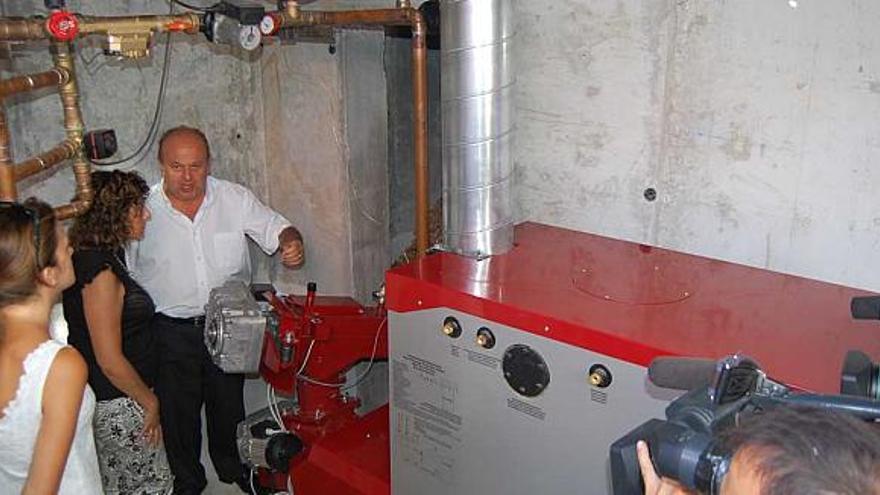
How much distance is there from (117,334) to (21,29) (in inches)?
31.2

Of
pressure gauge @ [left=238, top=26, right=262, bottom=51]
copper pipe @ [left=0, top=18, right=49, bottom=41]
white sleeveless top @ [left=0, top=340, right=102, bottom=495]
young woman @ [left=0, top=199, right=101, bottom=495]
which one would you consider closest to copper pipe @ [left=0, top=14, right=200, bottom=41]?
copper pipe @ [left=0, top=18, right=49, bottom=41]

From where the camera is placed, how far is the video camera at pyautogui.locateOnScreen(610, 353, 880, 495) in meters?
0.79

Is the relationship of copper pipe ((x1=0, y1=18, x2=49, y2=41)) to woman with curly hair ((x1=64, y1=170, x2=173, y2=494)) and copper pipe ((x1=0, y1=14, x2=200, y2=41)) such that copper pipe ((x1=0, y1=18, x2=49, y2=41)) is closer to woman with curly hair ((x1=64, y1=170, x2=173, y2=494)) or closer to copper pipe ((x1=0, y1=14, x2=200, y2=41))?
copper pipe ((x1=0, y1=14, x2=200, y2=41))

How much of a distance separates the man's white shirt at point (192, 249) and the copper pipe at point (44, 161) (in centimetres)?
46

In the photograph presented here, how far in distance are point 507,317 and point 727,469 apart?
0.89 m

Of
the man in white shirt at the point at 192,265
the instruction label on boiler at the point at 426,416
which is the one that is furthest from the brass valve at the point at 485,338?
the man in white shirt at the point at 192,265

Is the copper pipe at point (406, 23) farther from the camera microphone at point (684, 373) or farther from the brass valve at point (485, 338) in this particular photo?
the camera microphone at point (684, 373)

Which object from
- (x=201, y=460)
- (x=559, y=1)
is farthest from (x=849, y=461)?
(x=201, y=460)

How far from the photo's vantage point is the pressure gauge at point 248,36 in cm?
204

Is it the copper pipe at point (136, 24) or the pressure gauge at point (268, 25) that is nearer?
the copper pipe at point (136, 24)

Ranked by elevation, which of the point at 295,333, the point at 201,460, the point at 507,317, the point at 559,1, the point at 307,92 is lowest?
the point at 201,460

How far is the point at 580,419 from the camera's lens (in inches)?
61.6

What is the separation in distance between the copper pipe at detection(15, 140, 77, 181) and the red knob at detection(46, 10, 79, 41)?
31 cm

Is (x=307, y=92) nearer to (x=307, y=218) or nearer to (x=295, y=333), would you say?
(x=307, y=218)
